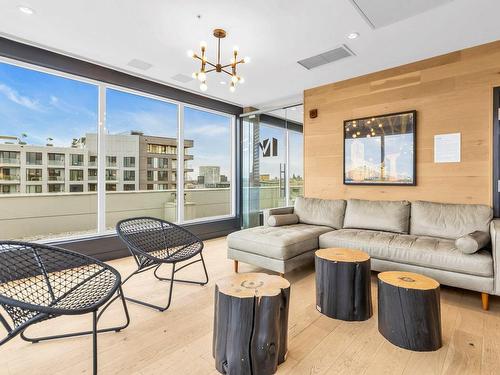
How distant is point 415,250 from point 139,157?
396cm

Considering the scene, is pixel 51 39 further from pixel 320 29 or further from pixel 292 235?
pixel 292 235

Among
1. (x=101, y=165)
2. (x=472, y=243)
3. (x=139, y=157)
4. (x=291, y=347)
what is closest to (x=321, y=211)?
(x=472, y=243)

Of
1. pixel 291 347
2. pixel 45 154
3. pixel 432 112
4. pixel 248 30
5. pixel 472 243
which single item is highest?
pixel 248 30

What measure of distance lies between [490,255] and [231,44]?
331 centimetres

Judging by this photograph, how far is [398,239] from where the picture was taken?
2.92 m

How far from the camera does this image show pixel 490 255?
2.40 metres

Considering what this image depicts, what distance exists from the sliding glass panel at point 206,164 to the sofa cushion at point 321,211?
1.99 meters

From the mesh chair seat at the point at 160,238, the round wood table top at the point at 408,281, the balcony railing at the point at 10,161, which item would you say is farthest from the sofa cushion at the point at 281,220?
the balcony railing at the point at 10,161

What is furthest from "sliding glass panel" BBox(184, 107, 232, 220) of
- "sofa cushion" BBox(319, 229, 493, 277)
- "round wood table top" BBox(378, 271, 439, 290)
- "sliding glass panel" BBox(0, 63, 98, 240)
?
"round wood table top" BBox(378, 271, 439, 290)

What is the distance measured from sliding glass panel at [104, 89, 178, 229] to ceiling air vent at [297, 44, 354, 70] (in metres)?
2.40

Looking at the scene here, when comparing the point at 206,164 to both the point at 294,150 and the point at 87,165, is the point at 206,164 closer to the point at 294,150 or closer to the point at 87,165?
the point at 294,150

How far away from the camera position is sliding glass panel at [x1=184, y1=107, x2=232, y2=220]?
5.04m

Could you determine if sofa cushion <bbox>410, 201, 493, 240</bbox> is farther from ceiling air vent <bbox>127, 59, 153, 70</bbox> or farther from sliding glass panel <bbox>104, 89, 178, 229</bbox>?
ceiling air vent <bbox>127, 59, 153, 70</bbox>

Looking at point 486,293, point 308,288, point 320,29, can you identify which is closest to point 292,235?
point 308,288
